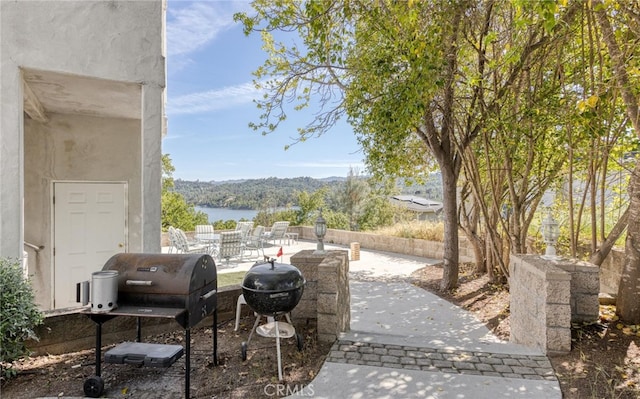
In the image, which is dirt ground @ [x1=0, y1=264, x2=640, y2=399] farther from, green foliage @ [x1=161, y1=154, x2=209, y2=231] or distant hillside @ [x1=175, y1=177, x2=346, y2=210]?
distant hillside @ [x1=175, y1=177, x2=346, y2=210]

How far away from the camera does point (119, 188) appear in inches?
247

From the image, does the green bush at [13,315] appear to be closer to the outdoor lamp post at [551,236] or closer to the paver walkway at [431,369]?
the paver walkway at [431,369]

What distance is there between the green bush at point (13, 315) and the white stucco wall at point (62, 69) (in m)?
0.97

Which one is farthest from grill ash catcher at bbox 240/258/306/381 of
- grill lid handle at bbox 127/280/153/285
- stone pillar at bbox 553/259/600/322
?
stone pillar at bbox 553/259/600/322

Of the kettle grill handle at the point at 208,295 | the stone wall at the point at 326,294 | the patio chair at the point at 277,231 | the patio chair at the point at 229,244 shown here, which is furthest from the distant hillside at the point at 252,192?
Result: the kettle grill handle at the point at 208,295

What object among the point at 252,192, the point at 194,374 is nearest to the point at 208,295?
the point at 194,374

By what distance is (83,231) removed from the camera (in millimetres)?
6023

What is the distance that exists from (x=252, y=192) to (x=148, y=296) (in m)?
21.6

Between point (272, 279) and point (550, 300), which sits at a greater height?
point (272, 279)

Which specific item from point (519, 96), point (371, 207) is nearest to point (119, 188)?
point (519, 96)

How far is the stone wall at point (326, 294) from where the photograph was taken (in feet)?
12.8

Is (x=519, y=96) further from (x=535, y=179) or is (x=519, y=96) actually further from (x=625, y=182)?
(x=625, y=182)

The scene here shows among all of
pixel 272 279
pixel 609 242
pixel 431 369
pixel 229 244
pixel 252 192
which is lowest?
pixel 431 369

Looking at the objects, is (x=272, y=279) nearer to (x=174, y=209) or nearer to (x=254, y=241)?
(x=254, y=241)
